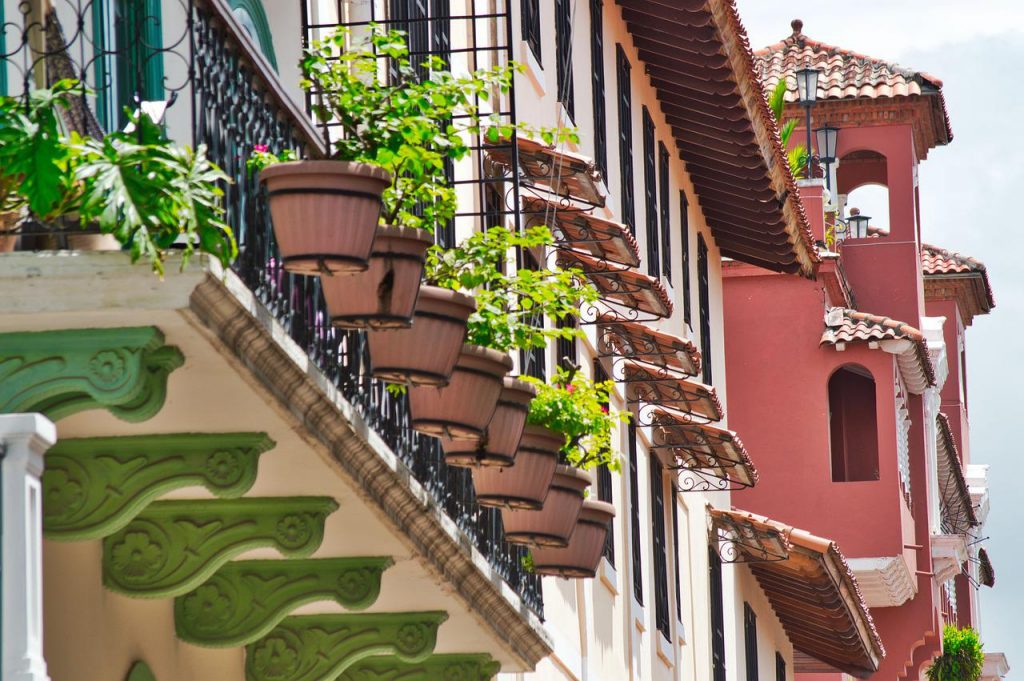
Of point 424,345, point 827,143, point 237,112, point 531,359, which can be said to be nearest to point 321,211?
point 237,112

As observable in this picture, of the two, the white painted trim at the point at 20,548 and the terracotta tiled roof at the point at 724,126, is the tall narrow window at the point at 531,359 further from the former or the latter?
the white painted trim at the point at 20,548

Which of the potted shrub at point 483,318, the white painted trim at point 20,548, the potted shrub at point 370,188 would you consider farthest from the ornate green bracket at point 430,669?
the white painted trim at point 20,548

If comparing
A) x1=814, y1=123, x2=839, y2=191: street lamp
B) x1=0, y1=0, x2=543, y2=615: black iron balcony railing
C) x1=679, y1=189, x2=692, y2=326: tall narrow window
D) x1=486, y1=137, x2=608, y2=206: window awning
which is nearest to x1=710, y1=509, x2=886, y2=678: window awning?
x1=679, y1=189, x2=692, y2=326: tall narrow window

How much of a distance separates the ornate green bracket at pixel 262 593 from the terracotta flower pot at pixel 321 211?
2.13 m

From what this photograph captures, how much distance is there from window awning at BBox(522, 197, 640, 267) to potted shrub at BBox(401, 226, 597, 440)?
4712mm

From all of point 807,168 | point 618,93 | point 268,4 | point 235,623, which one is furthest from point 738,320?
point 235,623

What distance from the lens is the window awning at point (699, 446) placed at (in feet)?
71.5

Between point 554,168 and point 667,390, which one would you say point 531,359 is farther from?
point 667,390

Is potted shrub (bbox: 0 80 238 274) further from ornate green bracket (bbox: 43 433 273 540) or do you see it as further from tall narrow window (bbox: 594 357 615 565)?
tall narrow window (bbox: 594 357 615 565)

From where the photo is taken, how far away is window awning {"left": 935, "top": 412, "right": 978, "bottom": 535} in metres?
43.6

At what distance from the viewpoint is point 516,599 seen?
37.8 ft

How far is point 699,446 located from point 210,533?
14.4m

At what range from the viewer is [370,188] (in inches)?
303

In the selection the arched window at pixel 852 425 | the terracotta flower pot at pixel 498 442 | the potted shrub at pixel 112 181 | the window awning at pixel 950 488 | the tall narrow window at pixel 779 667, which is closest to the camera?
the potted shrub at pixel 112 181
